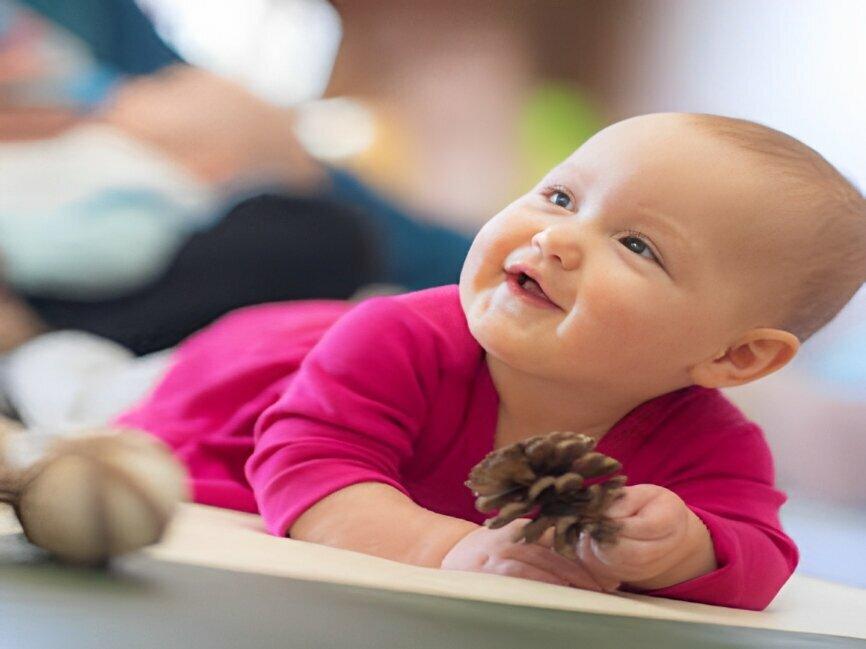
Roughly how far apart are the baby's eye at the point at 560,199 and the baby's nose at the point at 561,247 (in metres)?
0.05

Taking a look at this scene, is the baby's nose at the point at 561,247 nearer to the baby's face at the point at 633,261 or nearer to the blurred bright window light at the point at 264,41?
the baby's face at the point at 633,261

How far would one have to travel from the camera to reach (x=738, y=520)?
0.82 meters

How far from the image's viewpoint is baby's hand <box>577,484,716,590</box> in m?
0.69

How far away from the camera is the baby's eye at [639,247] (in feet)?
2.62

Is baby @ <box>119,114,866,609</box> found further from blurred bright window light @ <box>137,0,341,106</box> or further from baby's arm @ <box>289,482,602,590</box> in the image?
blurred bright window light @ <box>137,0,341,106</box>

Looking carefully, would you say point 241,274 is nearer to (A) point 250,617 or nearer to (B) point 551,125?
(B) point 551,125

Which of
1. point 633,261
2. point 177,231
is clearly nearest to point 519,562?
point 633,261

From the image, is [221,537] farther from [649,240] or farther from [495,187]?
[495,187]

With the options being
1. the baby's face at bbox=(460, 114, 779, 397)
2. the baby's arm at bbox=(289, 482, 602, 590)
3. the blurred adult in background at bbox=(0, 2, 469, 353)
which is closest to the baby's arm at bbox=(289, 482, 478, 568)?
the baby's arm at bbox=(289, 482, 602, 590)

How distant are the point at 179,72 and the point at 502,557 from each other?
146 cm

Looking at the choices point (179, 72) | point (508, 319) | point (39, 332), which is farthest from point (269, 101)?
point (508, 319)

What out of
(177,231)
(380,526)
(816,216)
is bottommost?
(177,231)

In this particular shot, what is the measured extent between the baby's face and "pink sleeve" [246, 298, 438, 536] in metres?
0.07

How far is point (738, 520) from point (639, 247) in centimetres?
20
